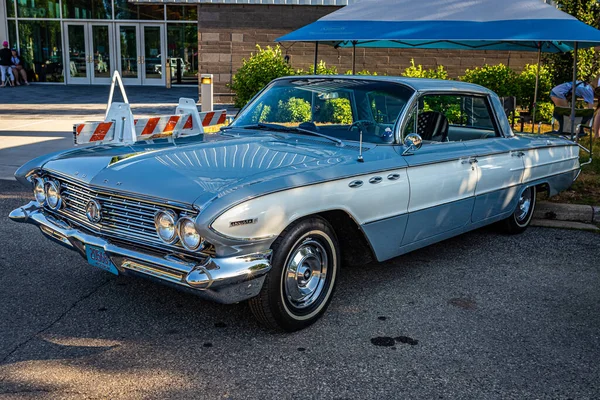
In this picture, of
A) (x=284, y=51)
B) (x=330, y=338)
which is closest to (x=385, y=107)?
(x=330, y=338)

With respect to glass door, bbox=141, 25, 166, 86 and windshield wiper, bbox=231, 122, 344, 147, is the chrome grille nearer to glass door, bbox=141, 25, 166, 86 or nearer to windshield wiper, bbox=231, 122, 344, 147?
windshield wiper, bbox=231, 122, 344, 147

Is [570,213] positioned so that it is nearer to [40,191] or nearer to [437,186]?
[437,186]

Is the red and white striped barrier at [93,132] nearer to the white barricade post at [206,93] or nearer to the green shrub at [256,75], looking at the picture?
the green shrub at [256,75]

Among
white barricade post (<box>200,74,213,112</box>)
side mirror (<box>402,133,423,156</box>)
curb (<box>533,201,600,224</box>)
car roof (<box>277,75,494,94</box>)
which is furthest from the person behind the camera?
white barricade post (<box>200,74,213,112</box>)

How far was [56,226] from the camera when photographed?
4.34 meters

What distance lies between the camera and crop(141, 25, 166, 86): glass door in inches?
1032

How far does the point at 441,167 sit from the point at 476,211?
719 mm

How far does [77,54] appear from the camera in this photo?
1047 inches

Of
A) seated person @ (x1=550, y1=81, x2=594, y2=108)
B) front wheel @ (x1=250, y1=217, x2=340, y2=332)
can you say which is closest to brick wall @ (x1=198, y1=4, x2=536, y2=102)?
seated person @ (x1=550, y1=81, x2=594, y2=108)

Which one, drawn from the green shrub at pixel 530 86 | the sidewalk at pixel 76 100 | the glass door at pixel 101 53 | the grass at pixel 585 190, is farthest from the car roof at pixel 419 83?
the glass door at pixel 101 53

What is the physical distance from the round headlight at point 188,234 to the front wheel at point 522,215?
153 inches

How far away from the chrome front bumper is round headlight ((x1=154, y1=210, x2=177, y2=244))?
0.37 feet

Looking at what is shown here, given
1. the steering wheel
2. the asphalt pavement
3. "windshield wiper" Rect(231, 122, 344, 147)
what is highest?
the steering wheel

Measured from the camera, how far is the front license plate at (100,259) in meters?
3.93
